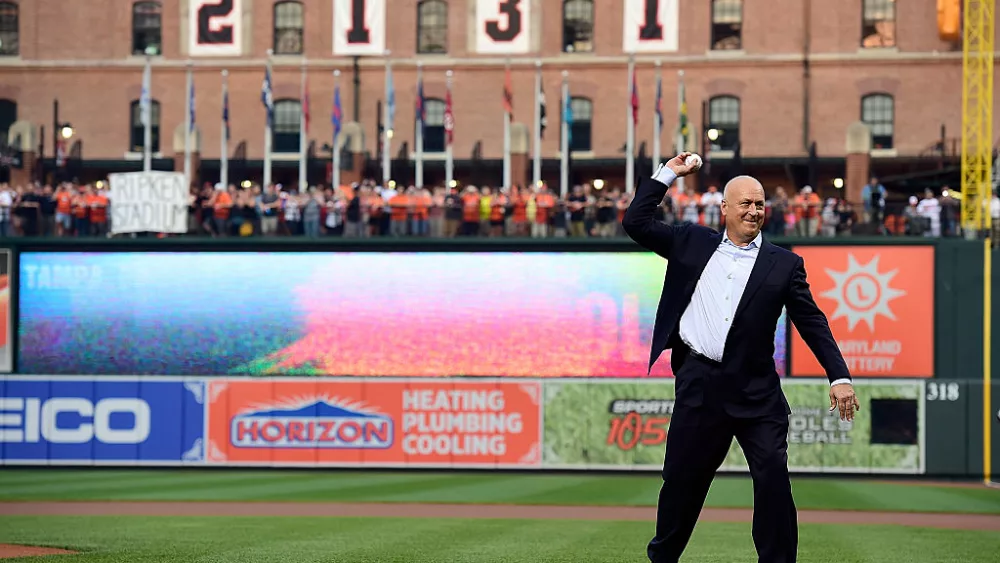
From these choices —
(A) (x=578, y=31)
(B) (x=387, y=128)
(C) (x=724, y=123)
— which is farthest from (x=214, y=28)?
(C) (x=724, y=123)

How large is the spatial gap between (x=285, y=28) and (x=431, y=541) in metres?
31.3

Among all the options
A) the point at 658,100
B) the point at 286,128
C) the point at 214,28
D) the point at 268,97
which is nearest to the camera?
the point at 658,100

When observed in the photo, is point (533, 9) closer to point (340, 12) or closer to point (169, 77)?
point (340, 12)

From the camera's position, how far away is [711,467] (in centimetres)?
840

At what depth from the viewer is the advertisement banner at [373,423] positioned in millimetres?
29781

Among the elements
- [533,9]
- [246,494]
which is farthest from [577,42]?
[246,494]

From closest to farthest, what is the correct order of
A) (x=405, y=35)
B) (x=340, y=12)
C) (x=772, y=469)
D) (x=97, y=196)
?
(x=772, y=469) < (x=97, y=196) < (x=340, y=12) < (x=405, y=35)

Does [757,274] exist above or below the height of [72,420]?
above

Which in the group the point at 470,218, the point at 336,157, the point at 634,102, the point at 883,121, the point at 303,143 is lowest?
the point at 470,218

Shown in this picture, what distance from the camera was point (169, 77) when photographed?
44250mm

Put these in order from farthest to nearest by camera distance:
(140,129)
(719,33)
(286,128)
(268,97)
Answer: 1. (140,129)
2. (286,128)
3. (719,33)
4. (268,97)

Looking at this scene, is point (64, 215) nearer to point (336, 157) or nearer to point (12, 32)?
point (336, 157)

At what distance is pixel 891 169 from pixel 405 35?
14.0m

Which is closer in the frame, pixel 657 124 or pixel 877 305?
pixel 877 305
